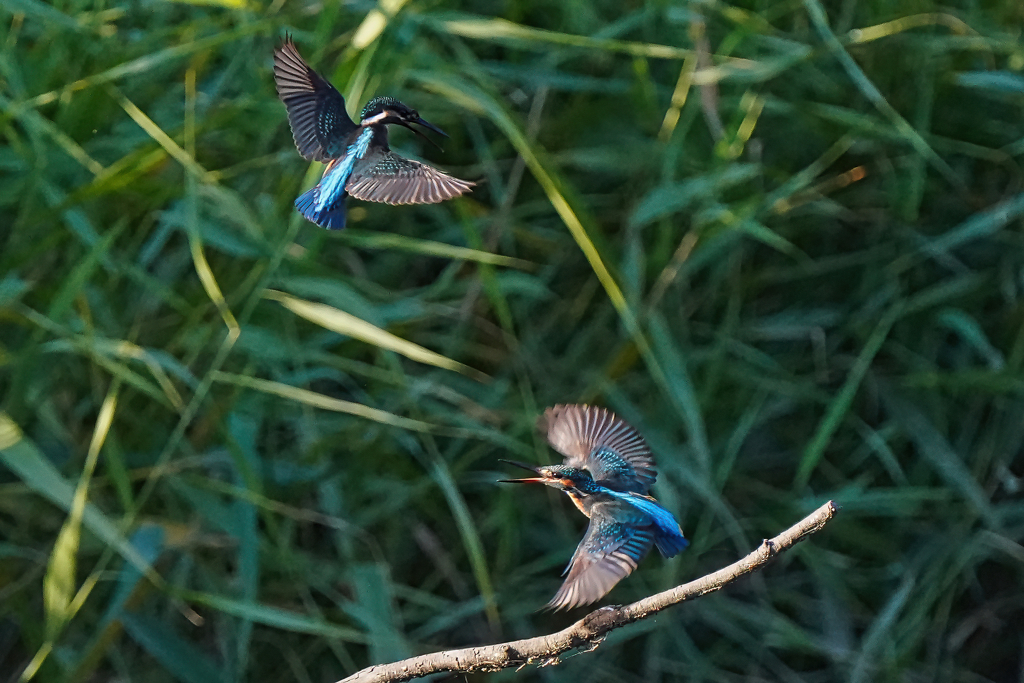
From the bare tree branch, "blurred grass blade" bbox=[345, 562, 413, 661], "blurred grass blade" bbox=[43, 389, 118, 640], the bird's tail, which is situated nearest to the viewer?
the bare tree branch

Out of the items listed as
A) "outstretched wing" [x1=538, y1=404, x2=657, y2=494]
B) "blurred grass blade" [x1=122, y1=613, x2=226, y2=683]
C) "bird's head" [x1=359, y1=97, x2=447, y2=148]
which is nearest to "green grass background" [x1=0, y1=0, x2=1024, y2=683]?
"blurred grass blade" [x1=122, y1=613, x2=226, y2=683]

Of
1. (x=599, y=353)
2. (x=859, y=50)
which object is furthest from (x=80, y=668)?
(x=859, y=50)

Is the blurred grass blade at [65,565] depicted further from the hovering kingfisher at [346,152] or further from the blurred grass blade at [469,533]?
the hovering kingfisher at [346,152]

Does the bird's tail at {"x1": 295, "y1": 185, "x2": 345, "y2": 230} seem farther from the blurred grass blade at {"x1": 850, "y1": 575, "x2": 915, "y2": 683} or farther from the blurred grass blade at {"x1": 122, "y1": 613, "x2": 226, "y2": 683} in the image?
the blurred grass blade at {"x1": 850, "y1": 575, "x2": 915, "y2": 683}

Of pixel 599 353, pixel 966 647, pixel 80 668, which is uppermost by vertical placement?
pixel 599 353

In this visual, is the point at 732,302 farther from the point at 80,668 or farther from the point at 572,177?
the point at 80,668

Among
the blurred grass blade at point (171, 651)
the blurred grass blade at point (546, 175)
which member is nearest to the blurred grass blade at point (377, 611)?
the blurred grass blade at point (171, 651)
